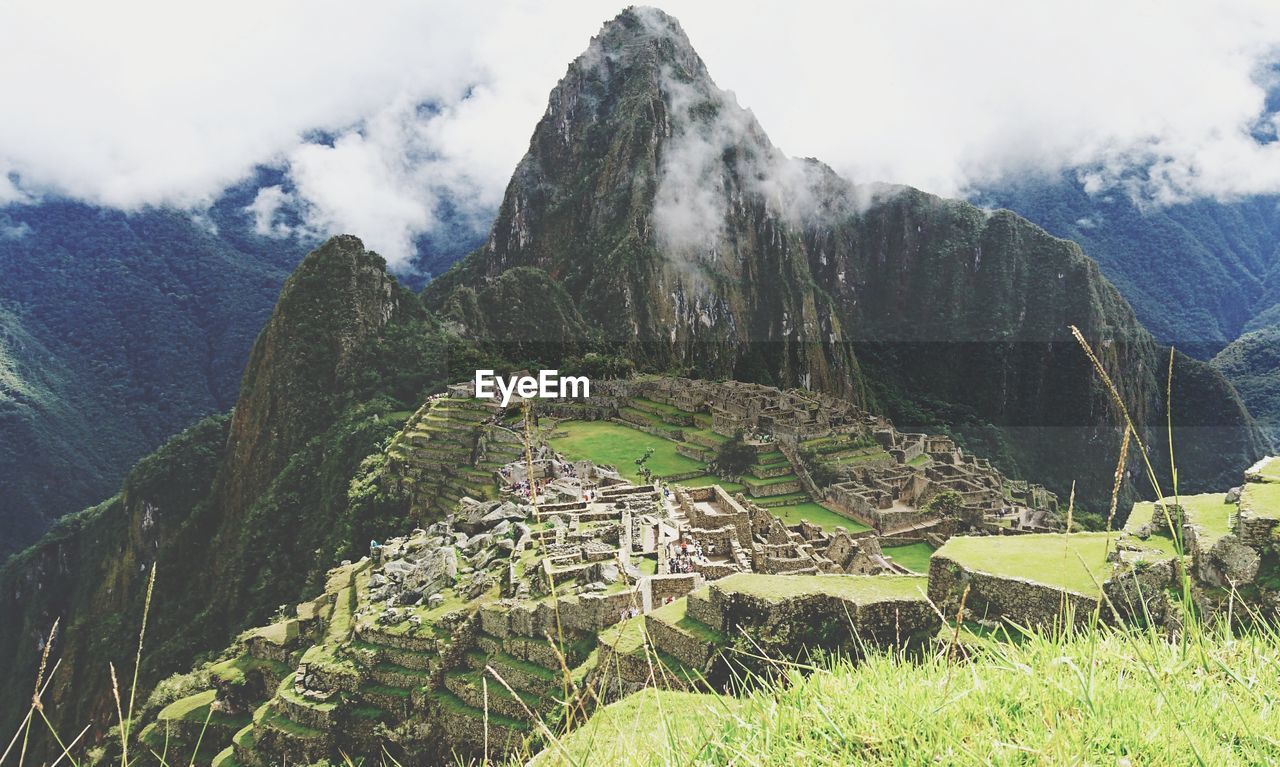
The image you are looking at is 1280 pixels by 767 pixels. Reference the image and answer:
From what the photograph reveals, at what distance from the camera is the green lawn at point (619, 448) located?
123ft

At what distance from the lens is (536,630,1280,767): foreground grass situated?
208cm

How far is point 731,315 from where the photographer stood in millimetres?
139625

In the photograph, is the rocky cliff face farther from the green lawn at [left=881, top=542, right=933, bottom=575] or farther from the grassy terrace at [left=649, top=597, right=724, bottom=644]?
the grassy terrace at [left=649, top=597, right=724, bottom=644]

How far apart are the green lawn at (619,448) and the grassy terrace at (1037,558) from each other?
77.4 ft

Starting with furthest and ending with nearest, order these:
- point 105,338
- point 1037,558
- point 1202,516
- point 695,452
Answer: point 105,338 → point 695,452 → point 1037,558 → point 1202,516

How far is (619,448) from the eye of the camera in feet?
136

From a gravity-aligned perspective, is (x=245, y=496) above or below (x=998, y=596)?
below

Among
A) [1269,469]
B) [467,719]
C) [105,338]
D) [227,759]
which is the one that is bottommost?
[227,759]

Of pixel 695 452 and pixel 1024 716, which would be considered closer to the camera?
pixel 1024 716

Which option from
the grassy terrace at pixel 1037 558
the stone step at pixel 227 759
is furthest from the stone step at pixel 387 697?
the grassy terrace at pixel 1037 558

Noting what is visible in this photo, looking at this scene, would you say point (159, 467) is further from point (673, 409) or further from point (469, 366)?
point (673, 409)

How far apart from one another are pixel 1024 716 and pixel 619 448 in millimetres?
39368

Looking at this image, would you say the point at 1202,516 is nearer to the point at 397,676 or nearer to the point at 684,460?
the point at 397,676

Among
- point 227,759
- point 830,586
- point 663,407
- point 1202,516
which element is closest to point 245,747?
point 227,759
